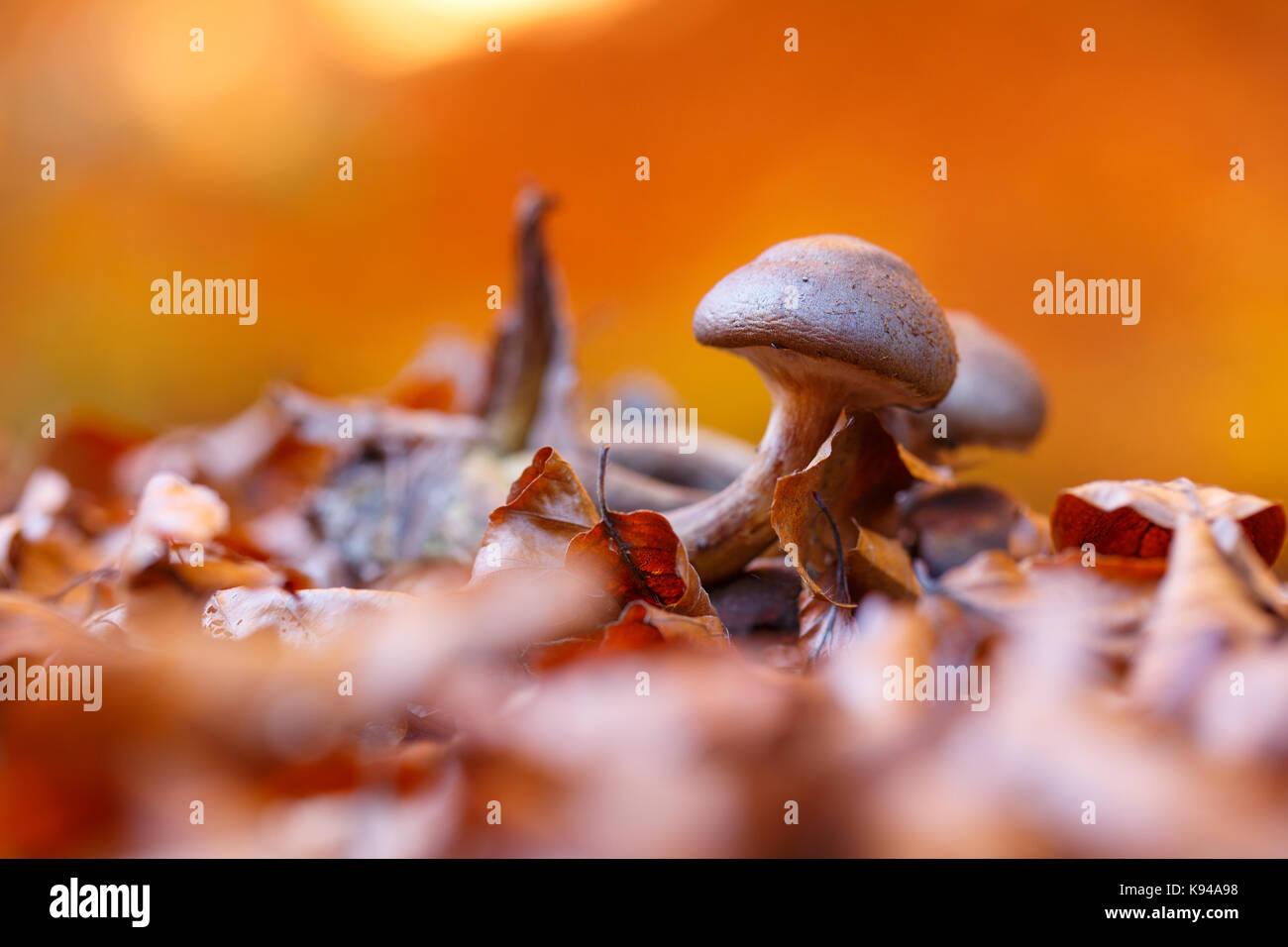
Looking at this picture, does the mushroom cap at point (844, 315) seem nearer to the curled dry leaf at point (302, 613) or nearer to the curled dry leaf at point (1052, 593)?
the curled dry leaf at point (1052, 593)

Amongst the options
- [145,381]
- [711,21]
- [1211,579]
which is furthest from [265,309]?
[1211,579]

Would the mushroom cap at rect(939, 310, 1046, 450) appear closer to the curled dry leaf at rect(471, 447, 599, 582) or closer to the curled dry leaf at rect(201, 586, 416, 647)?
the curled dry leaf at rect(471, 447, 599, 582)

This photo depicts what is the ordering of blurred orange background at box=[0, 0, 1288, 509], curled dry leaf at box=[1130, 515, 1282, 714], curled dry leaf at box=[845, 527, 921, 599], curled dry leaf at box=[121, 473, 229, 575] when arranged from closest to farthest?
curled dry leaf at box=[1130, 515, 1282, 714]
curled dry leaf at box=[845, 527, 921, 599]
curled dry leaf at box=[121, 473, 229, 575]
blurred orange background at box=[0, 0, 1288, 509]

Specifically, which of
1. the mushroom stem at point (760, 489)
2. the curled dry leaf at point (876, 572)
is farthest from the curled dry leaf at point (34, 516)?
the curled dry leaf at point (876, 572)

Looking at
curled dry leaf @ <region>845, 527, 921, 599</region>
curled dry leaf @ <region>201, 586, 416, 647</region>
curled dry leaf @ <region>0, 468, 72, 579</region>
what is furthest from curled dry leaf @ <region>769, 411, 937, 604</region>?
curled dry leaf @ <region>0, 468, 72, 579</region>

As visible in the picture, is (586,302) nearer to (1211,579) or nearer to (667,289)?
(667,289)

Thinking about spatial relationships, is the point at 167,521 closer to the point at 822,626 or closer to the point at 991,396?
the point at 822,626

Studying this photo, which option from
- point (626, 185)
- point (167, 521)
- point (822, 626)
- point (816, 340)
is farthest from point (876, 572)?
point (626, 185)
